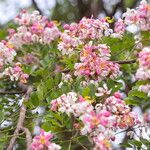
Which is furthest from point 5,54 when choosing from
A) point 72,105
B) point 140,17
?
point 72,105

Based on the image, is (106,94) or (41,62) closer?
(106,94)

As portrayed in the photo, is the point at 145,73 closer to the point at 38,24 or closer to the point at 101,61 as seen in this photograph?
the point at 101,61

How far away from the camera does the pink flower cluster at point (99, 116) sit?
1.04 metres

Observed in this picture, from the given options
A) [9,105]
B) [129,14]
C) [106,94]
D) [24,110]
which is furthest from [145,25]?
[9,105]

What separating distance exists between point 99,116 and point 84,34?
58cm

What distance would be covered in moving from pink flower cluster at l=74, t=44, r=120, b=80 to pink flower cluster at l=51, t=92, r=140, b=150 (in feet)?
0.56

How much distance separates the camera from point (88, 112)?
41.6 inches

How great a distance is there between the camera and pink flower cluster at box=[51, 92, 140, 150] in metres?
1.04

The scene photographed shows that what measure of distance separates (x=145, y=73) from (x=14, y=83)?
2.87 feet

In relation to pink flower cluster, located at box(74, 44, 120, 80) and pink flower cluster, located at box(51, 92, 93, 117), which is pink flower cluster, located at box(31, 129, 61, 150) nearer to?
pink flower cluster, located at box(51, 92, 93, 117)

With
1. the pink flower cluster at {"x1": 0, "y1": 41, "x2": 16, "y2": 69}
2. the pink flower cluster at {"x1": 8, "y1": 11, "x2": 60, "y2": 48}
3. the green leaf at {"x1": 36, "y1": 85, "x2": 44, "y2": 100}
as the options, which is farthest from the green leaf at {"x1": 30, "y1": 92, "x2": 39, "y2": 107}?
the pink flower cluster at {"x1": 8, "y1": 11, "x2": 60, "y2": 48}

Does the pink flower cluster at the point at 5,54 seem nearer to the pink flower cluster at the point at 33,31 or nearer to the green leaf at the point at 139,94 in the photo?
the pink flower cluster at the point at 33,31

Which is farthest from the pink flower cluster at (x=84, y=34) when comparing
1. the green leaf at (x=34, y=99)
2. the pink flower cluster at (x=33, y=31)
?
the pink flower cluster at (x=33, y=31)

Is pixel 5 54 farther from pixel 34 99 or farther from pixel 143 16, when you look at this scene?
pixel 143 16
